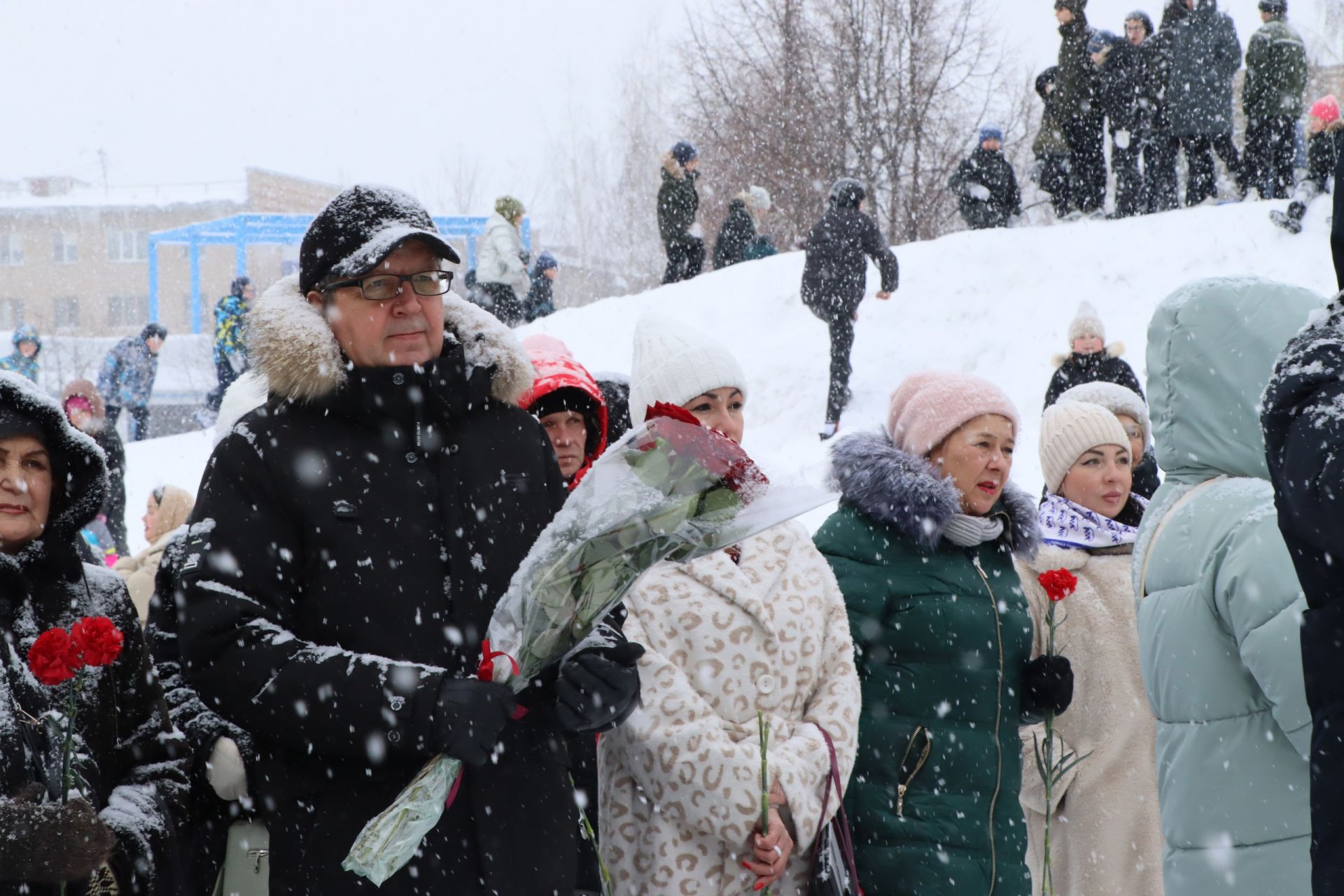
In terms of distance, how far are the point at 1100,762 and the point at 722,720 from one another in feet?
5.51

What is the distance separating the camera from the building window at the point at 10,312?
5372cm

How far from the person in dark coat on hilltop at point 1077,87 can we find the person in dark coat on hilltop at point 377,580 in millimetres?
13113

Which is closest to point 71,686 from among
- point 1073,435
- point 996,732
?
point 996,732

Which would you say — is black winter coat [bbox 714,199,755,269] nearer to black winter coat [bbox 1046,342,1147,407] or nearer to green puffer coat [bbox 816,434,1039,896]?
black winter coat [bbox 1046,342,1147,407]

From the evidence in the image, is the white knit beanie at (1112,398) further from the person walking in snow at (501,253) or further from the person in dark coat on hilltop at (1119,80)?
the person walking in snow at (501,253)

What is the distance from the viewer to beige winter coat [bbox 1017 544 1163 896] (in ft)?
13.7

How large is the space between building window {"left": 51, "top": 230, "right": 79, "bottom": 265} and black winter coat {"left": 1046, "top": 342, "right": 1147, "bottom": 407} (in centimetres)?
5182

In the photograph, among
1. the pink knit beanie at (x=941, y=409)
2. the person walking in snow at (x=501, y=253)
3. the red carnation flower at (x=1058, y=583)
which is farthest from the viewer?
the person walking in snow at (x=501, y=253)

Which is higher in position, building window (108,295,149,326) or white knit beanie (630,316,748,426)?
building window (108,295,149,326)

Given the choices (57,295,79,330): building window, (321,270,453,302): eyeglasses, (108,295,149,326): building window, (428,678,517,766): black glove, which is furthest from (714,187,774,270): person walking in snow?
(57,295,79,330): building window

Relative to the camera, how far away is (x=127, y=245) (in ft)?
177

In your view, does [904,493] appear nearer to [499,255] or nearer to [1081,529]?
[1081,529]

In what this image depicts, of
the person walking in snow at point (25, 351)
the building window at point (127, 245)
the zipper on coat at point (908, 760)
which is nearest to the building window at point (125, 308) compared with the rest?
the building window at point (127, 245)

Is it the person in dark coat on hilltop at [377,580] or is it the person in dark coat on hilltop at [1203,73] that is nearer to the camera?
the person in dark coat on hilltop at [377,580]
